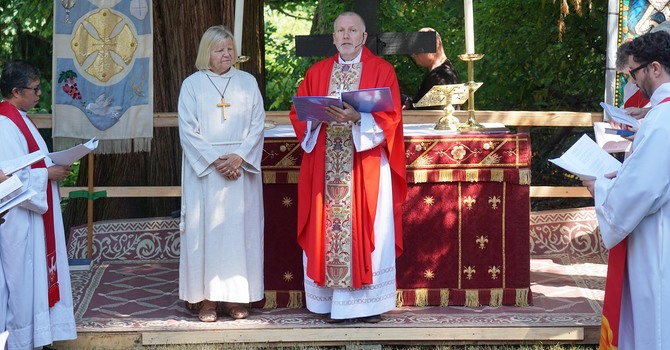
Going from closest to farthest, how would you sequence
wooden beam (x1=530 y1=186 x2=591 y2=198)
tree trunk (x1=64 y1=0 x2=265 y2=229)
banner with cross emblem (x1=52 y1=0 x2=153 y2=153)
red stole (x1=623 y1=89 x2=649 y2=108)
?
red stole (x1=623 y1=89 x2=649 y2=108) < banner with cross emblem (x1=52 y1=0 x2=153 y2=153) < wooden beam (x1=530 y1=186 x2=591 y2=198) < tree trunk (x1=64 y1=0 x2=265 y2=229)

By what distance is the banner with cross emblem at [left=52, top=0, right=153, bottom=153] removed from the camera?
8875mm

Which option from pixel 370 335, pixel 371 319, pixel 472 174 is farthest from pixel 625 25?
pixel 370 335

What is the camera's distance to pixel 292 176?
7656 mm

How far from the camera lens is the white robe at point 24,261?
259 inches

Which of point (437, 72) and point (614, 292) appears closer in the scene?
point (614, 292)

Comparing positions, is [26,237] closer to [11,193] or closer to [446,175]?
[11,193]

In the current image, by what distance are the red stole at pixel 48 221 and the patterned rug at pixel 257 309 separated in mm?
434

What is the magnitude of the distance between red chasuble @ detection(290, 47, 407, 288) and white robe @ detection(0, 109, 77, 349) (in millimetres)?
1649

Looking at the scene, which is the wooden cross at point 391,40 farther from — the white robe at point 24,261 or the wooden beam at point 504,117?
the white robe at point 24,261

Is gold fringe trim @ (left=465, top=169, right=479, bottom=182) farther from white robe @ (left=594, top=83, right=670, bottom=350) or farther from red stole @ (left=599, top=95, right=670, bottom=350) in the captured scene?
white robe @ (left=594, top=83, right=670, bottom=350)

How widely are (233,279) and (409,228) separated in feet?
4.13

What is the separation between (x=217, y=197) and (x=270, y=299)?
90 centimetres

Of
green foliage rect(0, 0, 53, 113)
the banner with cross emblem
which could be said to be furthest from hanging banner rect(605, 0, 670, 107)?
green foliage rect(0, 0, 53, 113)

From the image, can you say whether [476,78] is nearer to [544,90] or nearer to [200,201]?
[544,90]
